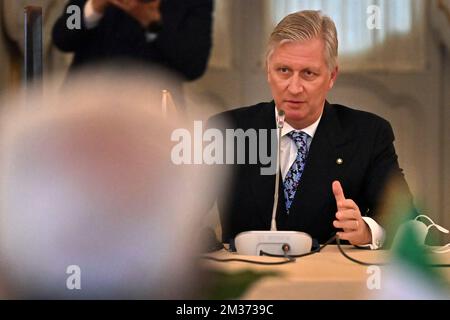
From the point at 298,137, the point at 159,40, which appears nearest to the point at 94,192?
the point at 159,40

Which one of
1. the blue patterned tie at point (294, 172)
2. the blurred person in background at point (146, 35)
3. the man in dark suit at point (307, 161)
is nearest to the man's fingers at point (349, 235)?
the man in dark suit at point (307, 161)

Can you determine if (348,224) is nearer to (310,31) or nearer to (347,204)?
(347,204)

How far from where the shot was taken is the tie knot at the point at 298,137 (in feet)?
6.17

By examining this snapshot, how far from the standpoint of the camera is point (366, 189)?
1.89 metres

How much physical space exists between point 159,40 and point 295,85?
1.04ft

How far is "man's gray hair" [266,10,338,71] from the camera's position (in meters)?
1.82

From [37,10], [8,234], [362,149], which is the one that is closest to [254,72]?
[362,149]

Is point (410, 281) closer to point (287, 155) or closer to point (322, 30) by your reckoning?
point (287, 155)

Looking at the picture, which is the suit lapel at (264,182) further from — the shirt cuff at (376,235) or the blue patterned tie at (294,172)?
the shirt cuff at (376,235)

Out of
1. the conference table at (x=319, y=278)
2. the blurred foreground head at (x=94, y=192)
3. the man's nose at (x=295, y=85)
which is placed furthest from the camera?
the man's nose at (x=295, y=85)

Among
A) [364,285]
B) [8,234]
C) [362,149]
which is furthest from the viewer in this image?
[362,149]

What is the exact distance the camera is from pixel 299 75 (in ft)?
6.06

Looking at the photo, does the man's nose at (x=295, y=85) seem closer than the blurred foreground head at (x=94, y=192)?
No

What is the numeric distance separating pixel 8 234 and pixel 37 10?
48 centimetres
